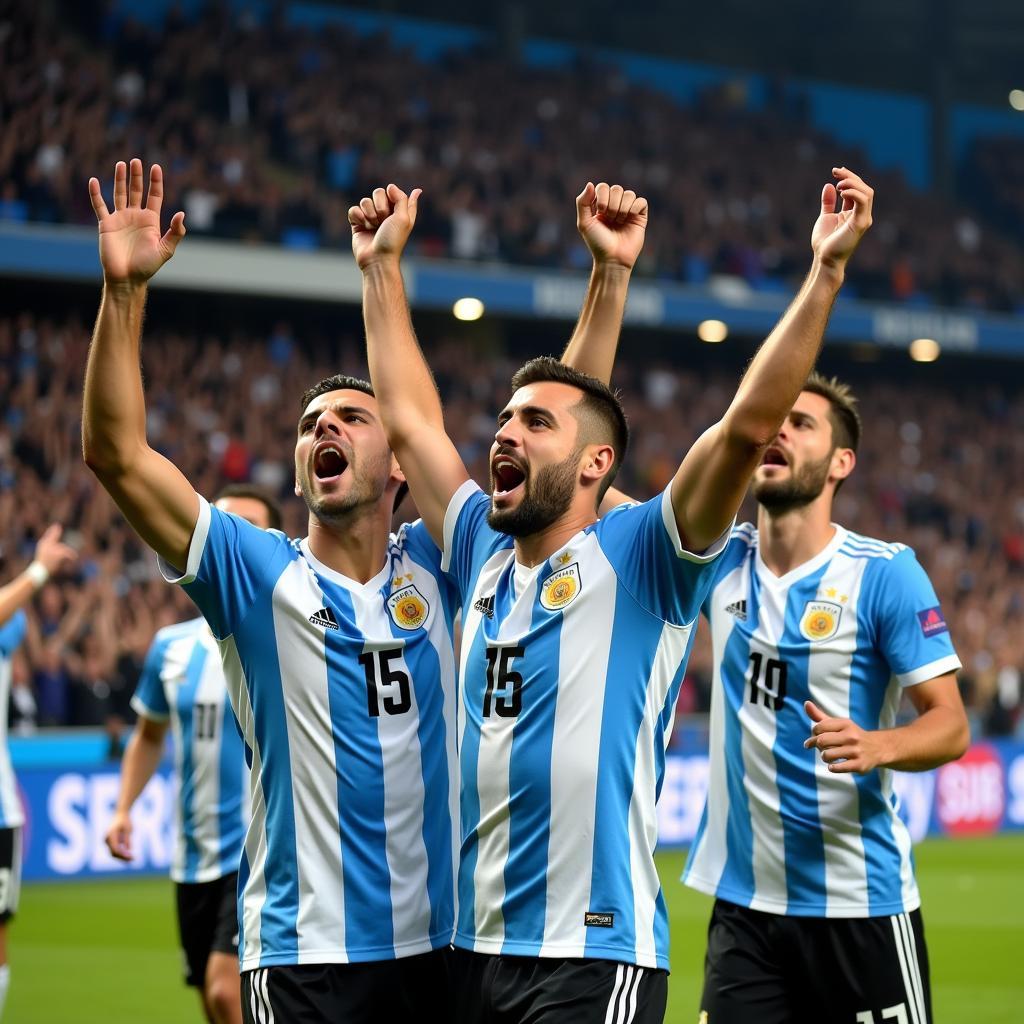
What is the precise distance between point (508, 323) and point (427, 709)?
2249 centimetres

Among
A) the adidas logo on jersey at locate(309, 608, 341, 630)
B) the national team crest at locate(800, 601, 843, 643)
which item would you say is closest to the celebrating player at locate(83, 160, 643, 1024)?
the adidas logo on jersey at locate(309, 608, 341, 630)

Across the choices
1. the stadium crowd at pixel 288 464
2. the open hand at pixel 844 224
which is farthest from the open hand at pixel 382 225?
the stadium crowd at pixel 288 464

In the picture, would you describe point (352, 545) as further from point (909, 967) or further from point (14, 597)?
point (14, 597)

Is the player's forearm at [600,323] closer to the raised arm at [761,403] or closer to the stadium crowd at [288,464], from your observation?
the raised arm at [761,403]

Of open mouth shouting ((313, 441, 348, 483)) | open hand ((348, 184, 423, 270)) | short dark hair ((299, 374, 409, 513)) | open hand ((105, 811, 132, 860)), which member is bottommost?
open hand ((105, 811, 132, 860))

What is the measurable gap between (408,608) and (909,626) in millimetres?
1565

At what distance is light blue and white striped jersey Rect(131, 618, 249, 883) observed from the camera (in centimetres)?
679

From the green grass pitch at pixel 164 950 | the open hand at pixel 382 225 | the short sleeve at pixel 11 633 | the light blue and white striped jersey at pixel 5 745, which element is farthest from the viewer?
the green grass pitch at pixel 164 950

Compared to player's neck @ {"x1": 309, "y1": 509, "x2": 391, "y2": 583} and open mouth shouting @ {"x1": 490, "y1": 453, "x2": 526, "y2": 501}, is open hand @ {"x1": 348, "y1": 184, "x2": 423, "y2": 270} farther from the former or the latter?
open mouth shouting @ {"x1": 490, "y1": 453, "x2": 526, "y2": 501}

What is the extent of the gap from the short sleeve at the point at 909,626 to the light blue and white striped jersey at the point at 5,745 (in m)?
4.29

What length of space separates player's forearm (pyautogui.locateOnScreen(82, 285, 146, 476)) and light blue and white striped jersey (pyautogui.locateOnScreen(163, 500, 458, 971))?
1.04 ft

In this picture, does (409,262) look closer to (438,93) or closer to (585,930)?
(438,93)

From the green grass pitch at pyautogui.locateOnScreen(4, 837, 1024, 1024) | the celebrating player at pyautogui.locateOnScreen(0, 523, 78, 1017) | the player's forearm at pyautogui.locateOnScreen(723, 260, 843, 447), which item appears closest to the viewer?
the player's forearm at pyautogui.locateOnScreen(723, 260, 843, 447)

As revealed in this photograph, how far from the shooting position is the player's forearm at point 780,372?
347 cm
